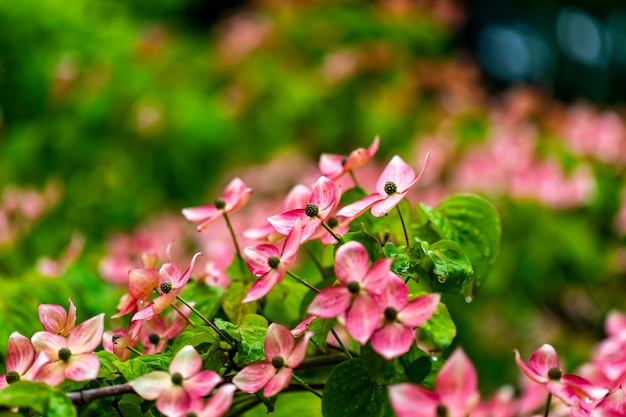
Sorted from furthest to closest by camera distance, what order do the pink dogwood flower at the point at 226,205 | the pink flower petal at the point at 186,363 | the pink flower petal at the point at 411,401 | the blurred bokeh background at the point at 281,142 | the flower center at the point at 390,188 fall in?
1. the blurred bokeh background at the point at 281,142
2. the pink dogwood flower at the point at 226,205
3. the flower center at the point at 390,188
4. the pink flower petal at the point at 186,363
5. the pink flower petal at the point at 411,401

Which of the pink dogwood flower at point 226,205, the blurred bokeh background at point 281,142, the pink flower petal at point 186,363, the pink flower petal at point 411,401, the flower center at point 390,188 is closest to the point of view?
the pink flower petal at point 411,401

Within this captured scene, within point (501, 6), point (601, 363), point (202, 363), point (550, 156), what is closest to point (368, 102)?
point (550, 156)

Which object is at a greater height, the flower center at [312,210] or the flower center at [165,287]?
the flower center at [312,210]

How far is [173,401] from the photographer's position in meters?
0.63

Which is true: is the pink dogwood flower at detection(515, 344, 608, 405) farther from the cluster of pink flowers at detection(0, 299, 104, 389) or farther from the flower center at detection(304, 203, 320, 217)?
the cluster of pink flowers at detection(0, 299, 104, 389)

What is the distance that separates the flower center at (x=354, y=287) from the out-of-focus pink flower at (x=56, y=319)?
0.29 meters

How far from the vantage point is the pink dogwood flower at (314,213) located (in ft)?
2.35

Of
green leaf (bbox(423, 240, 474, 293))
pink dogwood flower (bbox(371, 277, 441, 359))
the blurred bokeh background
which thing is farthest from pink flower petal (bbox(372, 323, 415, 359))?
the blurred bokeh background

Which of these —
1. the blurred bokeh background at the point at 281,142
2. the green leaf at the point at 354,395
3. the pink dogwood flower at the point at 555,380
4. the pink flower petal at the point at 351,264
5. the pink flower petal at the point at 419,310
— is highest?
the pink flower petal at the point at 351,264

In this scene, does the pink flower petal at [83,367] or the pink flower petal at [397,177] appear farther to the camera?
the pink flower petal at [397,177]

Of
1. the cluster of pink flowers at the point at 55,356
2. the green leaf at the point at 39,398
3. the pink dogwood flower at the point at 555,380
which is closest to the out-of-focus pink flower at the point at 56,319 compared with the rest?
the cluster of pink flowers at the point at 55,356

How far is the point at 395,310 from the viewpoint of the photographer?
0.62m

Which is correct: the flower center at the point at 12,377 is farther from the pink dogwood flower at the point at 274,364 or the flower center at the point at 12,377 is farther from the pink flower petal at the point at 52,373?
the pink dogwood flower at the point at 274,364

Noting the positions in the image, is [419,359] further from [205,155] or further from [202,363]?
[205,155]
